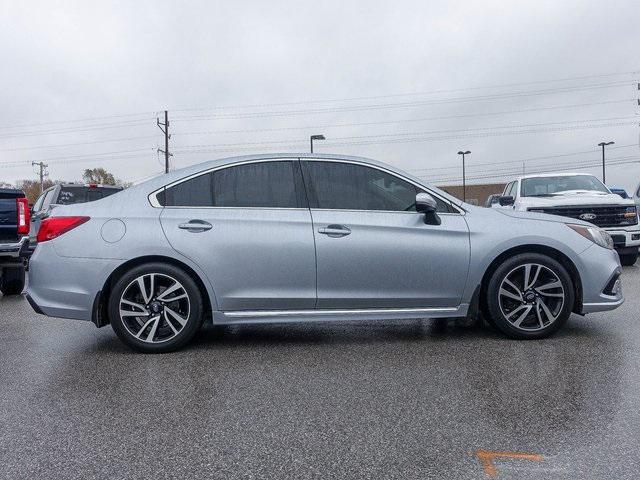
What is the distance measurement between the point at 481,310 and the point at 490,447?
2447mm

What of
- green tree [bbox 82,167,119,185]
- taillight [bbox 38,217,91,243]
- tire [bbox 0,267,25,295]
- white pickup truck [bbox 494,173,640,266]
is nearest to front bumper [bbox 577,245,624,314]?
taillight [bbox 38,217,91,243]

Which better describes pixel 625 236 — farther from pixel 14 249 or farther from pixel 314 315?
pixel 14 249

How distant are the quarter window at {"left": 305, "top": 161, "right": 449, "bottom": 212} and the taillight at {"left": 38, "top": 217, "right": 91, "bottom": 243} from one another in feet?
6.56

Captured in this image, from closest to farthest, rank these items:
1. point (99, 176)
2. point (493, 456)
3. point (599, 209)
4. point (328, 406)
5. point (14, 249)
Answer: point (493, 456) < point (328, 406) < point (14, 249) < point (599, 209) < point (99, 176)

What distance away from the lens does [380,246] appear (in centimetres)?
482

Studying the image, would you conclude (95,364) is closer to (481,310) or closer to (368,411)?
(368,411)

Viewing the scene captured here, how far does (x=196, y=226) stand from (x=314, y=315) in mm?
1243

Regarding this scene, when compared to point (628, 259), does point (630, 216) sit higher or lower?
higher

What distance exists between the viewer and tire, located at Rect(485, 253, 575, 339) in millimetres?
4988

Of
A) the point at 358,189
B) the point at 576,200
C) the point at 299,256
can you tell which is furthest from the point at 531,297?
the point at 576,200

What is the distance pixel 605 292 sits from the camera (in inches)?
201

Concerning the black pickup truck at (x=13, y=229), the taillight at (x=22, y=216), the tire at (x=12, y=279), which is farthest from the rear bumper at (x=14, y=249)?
the tire at (x=12, y=279)

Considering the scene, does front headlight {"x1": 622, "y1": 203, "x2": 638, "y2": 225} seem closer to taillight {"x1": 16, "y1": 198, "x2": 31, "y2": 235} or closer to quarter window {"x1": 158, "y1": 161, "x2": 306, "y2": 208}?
quarter window {"x1": 158, "y1": 161, "x2": 306, "y2": 208}

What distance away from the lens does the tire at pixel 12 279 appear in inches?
328
